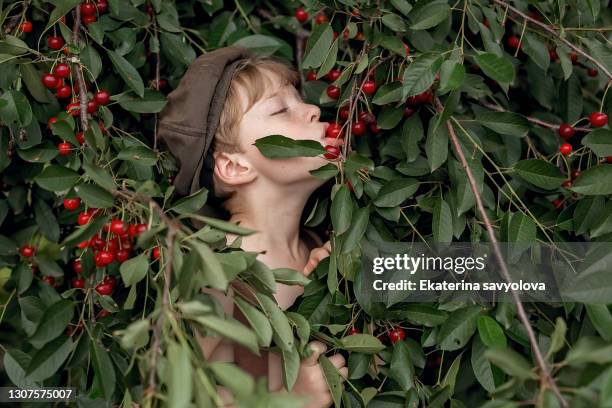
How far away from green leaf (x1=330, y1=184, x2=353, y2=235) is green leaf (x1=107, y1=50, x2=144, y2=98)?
50cm

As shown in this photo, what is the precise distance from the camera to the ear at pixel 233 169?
1.56m

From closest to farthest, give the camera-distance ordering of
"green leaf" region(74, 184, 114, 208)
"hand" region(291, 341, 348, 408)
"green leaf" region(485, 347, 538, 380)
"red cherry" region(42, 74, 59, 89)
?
"green leaf" region(485, 347, 538, 380) < "green leaf" region(74, 184, 114, 208) < "hand" region(291, 341, 348, 408) < "red cherry" region(42, 74, 59, 89)

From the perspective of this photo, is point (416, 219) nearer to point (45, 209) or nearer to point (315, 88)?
point (315, 88)

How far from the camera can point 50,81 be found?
60.1 inches

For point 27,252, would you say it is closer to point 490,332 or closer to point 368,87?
point 368,87

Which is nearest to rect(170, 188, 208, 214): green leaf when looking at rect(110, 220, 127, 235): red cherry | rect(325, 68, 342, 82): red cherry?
rect(110, 220, 127, 235): red cherry

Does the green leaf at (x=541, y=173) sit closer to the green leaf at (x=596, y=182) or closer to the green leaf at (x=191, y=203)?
the green leaf at (x=596, y=182)

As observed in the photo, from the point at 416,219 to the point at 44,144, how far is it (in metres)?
0.82

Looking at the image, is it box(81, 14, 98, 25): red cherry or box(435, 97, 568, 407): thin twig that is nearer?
box(435, 97, 568, 407): thin twig

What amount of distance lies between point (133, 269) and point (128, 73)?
53cm

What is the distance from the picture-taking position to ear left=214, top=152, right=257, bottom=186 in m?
1.56

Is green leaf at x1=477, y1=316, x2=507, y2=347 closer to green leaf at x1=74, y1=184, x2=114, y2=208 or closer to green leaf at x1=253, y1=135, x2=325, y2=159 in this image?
green leaf at x1=253, y1=135, x2=325, y2=159


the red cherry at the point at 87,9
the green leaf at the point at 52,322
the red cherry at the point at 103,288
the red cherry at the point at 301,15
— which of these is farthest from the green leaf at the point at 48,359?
the red cherry at the point at 301,15

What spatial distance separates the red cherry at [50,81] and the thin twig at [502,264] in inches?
30.9
